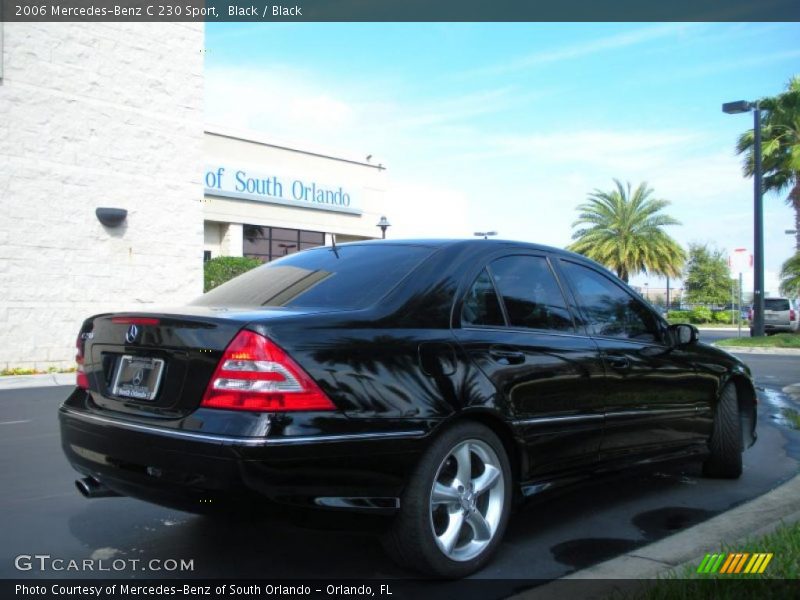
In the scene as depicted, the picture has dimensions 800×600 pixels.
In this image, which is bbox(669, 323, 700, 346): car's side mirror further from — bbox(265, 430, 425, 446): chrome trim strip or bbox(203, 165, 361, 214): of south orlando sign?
bbox(203, 165, 361, 214): of south orlando sign

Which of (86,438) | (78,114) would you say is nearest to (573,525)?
(86,438)

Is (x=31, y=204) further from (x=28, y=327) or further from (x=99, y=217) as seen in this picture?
(x=28, y=327)

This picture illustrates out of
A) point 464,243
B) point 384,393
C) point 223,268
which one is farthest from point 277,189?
point 384,393

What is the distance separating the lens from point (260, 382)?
304cm

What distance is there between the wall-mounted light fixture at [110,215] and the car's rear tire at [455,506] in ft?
43.0

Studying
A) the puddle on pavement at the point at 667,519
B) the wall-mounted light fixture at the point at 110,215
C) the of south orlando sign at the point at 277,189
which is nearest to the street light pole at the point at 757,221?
the of south orlando sign at the point at 277,189

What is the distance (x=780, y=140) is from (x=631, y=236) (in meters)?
11.2

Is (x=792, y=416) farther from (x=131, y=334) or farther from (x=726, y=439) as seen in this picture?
(x=131, y=334)

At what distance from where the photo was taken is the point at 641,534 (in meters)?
4.24

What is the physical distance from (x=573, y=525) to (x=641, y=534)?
371mm

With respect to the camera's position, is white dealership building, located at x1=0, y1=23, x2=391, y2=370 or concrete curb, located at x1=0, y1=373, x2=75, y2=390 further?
white dealership building, located at x1=0, y1=23, x2=391, y2=370

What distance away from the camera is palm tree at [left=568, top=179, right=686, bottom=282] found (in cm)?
4053

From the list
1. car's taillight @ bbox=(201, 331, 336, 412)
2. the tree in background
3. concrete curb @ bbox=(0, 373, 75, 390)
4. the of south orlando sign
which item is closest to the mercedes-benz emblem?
car's taillight @ bbox=(201, 331, 336, 412)

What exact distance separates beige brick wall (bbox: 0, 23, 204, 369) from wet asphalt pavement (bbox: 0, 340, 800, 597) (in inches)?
362
